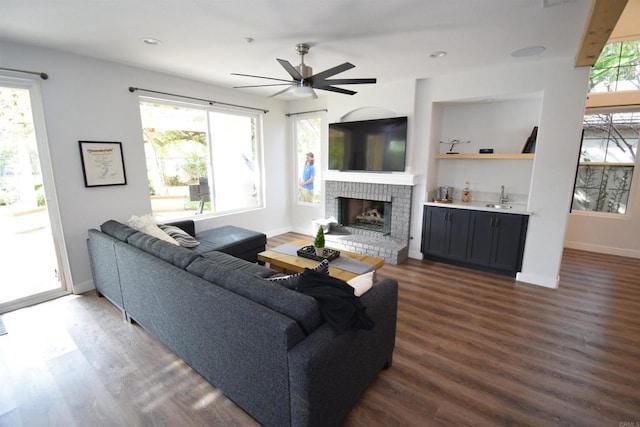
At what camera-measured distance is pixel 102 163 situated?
130 inches

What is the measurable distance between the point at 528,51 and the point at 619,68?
248cm

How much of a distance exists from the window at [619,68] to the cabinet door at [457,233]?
2780 mm

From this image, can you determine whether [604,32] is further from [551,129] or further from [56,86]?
[56,86]

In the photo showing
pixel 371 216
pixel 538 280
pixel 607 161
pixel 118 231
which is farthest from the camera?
pixel 371 216

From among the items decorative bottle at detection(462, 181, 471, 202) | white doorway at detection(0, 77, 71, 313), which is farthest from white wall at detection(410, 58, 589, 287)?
white doorway at detection(0, 77, 71, 313)

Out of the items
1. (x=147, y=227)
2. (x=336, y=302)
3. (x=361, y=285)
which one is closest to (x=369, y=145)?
(x=361, y=285)

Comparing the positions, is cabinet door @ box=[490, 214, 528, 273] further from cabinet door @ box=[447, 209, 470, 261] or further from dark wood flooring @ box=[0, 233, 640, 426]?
dark wood flooring @ box=[0, 233, 640, 426]

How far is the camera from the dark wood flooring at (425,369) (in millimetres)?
1749

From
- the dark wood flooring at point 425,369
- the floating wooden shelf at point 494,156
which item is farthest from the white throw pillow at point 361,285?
the floating wooden shelf at point 494,156

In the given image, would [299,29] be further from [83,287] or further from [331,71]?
[83,287]

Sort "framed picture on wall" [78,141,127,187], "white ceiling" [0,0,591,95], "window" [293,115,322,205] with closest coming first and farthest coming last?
"white ceiling" [0,0,591,95] → "framed picture on wall" [78,141,127,187] → "window" [293,115,322,205]

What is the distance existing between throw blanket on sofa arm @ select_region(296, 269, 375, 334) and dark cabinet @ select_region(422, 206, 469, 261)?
9.40 feet

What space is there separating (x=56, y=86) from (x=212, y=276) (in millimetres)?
2834

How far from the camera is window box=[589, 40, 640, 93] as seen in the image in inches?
157
